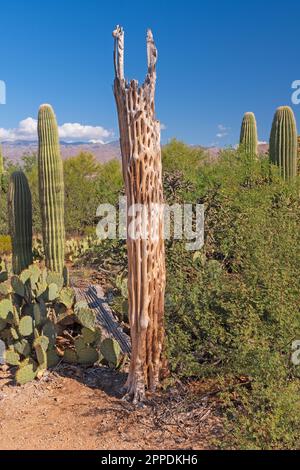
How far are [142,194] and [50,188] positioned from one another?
20.6 feet

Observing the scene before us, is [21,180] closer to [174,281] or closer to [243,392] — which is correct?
[174,281]

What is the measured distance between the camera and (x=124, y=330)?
6898 mm

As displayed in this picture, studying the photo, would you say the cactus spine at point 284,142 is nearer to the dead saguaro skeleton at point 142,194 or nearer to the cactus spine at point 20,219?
the cactus spine at point 20,219

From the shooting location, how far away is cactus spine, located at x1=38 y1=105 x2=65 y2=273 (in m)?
10.6

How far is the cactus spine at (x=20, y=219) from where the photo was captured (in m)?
9.84

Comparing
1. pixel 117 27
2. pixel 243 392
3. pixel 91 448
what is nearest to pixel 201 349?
pixel 243 392

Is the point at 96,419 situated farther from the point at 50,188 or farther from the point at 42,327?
the point at 50,188

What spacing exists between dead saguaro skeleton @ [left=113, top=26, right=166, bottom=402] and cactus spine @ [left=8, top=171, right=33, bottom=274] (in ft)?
18.2

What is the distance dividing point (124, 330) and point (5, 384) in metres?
1.78

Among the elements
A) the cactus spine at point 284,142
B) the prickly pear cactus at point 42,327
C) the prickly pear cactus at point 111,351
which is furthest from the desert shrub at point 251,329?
the cactus spine at point 284,142

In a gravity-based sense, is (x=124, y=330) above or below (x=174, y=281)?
below

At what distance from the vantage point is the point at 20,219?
995cm

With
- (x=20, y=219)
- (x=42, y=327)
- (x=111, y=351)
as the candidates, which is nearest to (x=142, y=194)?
(x=111, y=351)
